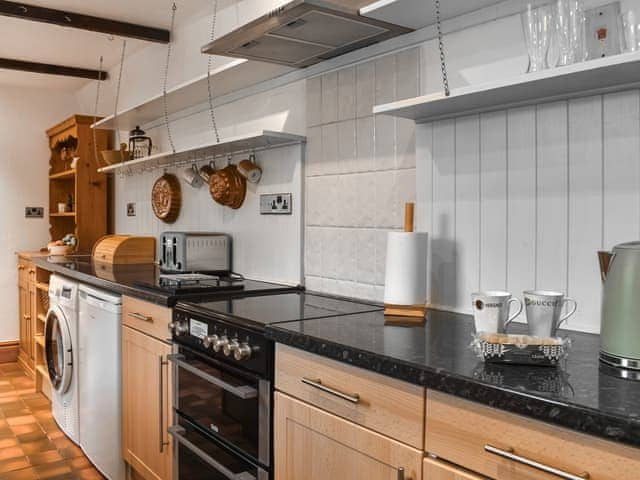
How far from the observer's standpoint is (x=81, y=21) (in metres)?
3.44

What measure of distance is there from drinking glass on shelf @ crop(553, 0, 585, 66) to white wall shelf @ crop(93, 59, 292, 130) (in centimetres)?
138

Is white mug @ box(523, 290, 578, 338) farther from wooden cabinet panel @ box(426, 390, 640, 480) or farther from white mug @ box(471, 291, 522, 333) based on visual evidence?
wooden cabinet panel @ box(426, 390, 640, 480)

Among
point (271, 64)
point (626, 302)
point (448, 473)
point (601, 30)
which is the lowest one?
point (448, 473)

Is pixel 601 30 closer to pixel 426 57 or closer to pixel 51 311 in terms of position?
pixel 426 57

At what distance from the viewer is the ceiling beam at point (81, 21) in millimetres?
3238

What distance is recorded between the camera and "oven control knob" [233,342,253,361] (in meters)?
1.75

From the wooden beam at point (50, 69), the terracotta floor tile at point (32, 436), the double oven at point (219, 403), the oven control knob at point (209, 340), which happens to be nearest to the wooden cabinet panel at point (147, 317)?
the double oven at point (219, 403)

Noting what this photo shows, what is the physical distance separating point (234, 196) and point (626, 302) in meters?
2.14

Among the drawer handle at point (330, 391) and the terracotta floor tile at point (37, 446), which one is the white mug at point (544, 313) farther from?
the terracotta floor tile at point (37, 446)

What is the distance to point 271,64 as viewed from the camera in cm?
253

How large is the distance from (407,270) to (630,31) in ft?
2.89

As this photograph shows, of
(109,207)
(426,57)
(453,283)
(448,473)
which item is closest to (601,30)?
(426,57)

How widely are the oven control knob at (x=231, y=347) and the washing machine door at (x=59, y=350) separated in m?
1.66

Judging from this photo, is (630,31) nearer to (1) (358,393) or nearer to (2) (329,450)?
(1) (358,393)
